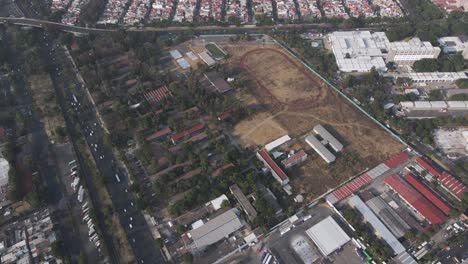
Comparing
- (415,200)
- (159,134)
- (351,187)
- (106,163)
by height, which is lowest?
(415,200)

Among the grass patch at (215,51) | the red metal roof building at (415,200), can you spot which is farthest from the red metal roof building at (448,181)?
the grass patch at (215,51)

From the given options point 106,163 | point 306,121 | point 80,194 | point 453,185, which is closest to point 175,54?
point 106,163

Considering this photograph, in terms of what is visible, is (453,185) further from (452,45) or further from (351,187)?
(452,45)

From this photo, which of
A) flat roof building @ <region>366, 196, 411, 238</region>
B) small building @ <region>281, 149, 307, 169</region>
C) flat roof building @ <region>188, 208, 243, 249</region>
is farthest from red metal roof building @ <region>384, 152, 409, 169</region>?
flat roof building @ <region>188, 208, 243, 249</region>

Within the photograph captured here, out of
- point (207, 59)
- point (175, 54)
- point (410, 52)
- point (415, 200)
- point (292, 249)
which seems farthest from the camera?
point (175, 54)

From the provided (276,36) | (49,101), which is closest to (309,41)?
(276,36)

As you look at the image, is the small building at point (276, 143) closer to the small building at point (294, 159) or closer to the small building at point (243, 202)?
the small building at point (294, 159)

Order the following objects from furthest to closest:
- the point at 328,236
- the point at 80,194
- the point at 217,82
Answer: the point at 217,82 < the point at 80,194 < the point at 328,236
